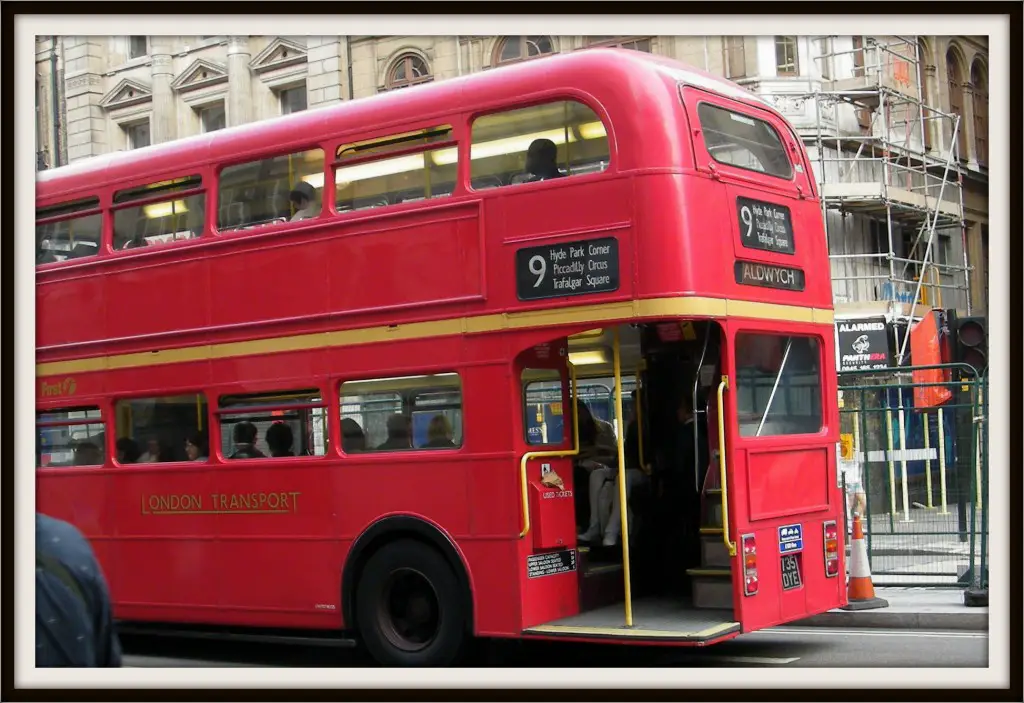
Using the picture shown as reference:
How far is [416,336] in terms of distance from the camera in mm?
10742

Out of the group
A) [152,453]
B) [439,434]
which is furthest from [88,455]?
[439,434]

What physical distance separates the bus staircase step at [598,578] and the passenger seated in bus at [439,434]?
4.26 feet

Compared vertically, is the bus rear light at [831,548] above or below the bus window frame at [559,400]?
below

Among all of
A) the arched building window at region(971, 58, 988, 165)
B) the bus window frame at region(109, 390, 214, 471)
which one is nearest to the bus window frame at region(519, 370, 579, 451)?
the bus window frame at region(109, 390, 214, 471)

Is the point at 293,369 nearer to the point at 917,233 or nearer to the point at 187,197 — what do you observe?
the point at 187,197

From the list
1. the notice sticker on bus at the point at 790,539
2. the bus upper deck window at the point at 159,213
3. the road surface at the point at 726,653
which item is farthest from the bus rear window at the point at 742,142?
the bus upper deck window at the point at 159,213

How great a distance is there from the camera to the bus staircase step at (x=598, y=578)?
10.7 m

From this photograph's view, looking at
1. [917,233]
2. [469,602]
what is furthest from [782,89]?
[469,602]

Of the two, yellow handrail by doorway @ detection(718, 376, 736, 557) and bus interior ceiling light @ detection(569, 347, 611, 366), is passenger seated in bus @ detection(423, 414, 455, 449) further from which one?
yellow handrail by doorway @ detection(718, 376, 736, 557)

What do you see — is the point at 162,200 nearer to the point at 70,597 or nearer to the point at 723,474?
the point at 723,474

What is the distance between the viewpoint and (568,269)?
32.8ft

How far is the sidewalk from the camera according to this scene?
12.5m

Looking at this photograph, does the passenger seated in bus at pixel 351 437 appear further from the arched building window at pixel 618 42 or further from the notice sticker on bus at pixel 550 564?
the arched building window at pixel 618 42

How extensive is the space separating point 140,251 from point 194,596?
10.0 ft
